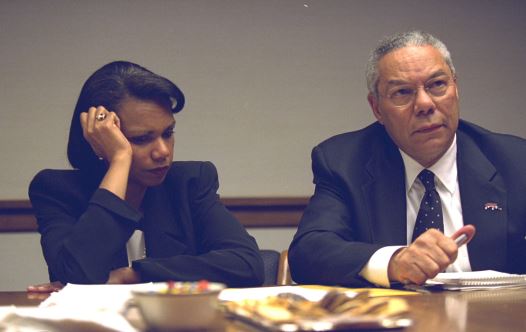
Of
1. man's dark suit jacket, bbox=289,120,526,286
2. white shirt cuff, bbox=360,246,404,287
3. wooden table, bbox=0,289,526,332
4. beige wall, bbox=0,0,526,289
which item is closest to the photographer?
wooden table, bbox=0,289,526,332

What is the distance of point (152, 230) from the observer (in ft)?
A: 7.93

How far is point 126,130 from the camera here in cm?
242

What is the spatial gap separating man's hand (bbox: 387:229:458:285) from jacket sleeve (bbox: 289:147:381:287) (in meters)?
0.14

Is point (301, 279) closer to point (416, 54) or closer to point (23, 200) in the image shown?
point (416, 54)

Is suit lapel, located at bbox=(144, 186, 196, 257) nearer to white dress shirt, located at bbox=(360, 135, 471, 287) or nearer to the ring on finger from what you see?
the ring on finger

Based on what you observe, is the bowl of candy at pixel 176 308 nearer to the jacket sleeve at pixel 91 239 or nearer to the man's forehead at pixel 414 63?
the jacket sleeve at pixel 91 239

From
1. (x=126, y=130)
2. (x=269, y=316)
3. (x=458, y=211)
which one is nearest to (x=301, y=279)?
(x=458, y=211)

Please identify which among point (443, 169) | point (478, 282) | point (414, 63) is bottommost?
point (478, 282)

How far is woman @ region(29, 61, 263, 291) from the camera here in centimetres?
215

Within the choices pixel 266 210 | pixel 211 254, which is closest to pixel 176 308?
pixel 211 254

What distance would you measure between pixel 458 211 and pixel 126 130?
3.52 feet

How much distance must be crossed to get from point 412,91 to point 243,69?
138 centimetres

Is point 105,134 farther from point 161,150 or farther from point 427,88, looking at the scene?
point 427,88

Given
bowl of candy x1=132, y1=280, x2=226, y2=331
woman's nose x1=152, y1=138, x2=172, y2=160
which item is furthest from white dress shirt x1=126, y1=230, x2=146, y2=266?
bowl of candy x1=132, y1=280, x2=226, y2=331
